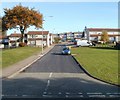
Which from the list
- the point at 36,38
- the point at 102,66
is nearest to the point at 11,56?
the point at 102,66

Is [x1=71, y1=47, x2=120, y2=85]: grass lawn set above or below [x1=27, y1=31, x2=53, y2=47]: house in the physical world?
below

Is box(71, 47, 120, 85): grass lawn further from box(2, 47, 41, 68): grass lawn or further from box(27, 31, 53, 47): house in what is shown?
box(27, 31, 53, 47): house

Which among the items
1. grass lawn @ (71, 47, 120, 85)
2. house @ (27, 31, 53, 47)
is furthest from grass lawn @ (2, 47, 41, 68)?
house @ (27, 31, 53, 47)

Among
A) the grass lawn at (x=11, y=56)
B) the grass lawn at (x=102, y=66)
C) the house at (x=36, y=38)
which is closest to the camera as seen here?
the grass lawn at (x=102, y=66)

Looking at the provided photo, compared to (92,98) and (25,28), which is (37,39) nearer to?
(25,28)

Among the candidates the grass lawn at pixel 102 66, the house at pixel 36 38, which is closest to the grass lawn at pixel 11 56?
the grass lawn at pixel 102 66

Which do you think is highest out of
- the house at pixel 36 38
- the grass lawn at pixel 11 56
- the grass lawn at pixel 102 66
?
the house at pixel 36 38

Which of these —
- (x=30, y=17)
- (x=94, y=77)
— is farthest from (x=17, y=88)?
(x=30, y=17)

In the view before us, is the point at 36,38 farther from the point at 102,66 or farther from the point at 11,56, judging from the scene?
the point at 102,66

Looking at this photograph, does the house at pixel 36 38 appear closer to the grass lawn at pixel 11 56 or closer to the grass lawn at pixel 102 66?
the grass lawn at pixel 11 56

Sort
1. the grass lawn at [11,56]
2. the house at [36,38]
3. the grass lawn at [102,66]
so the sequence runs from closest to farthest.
Answer: the grass lawn at [102,66]
the grass lawn at [11,56]
the house at [36,38]

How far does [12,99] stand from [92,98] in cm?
353

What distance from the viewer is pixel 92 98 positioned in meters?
14.4

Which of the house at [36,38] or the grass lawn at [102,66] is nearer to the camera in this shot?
the grass lawn at [102,66]
